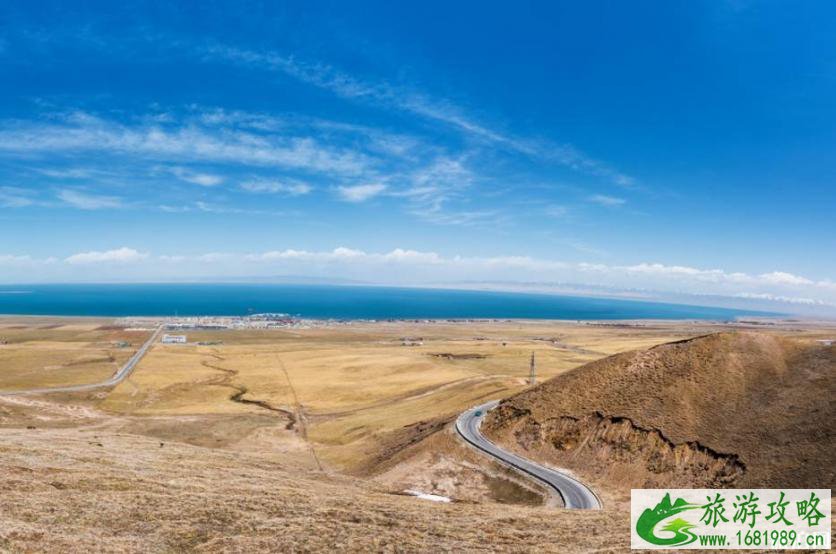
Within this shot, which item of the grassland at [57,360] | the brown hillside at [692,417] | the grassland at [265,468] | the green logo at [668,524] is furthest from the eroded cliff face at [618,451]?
the grassland at [57,360]

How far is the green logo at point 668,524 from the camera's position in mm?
22619

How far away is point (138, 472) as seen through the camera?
33875 millimetres

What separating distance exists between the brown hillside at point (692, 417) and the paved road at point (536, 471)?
2.21 m

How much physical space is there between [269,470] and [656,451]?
1567 inches

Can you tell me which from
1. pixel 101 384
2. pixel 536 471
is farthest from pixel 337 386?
pixel 536 471

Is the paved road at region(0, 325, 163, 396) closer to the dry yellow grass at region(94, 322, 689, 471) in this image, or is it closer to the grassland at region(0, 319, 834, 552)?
the dry yellow grass at region(94, 322, 689, 471)

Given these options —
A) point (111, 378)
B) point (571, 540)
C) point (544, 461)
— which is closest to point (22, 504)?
point (571, 540)

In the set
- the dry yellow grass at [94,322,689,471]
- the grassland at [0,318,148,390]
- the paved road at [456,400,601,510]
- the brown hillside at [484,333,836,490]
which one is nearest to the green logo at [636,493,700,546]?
the paved road at [456,400,601,510]

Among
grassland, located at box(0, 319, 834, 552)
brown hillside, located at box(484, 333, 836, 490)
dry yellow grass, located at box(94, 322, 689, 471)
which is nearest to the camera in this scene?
grassland, located at box(0, 319, 834, 552)

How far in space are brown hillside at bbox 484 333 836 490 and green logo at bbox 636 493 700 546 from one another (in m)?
22.3

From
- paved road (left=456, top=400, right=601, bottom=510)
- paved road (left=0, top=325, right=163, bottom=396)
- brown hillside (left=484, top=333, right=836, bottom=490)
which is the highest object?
brown hillside (left=484, top=333, right=836, bottom=490)

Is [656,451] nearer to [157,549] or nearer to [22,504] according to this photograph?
[157,549]

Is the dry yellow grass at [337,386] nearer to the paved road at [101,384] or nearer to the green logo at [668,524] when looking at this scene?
the paved road at [101,384]

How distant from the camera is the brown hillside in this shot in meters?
44.9
